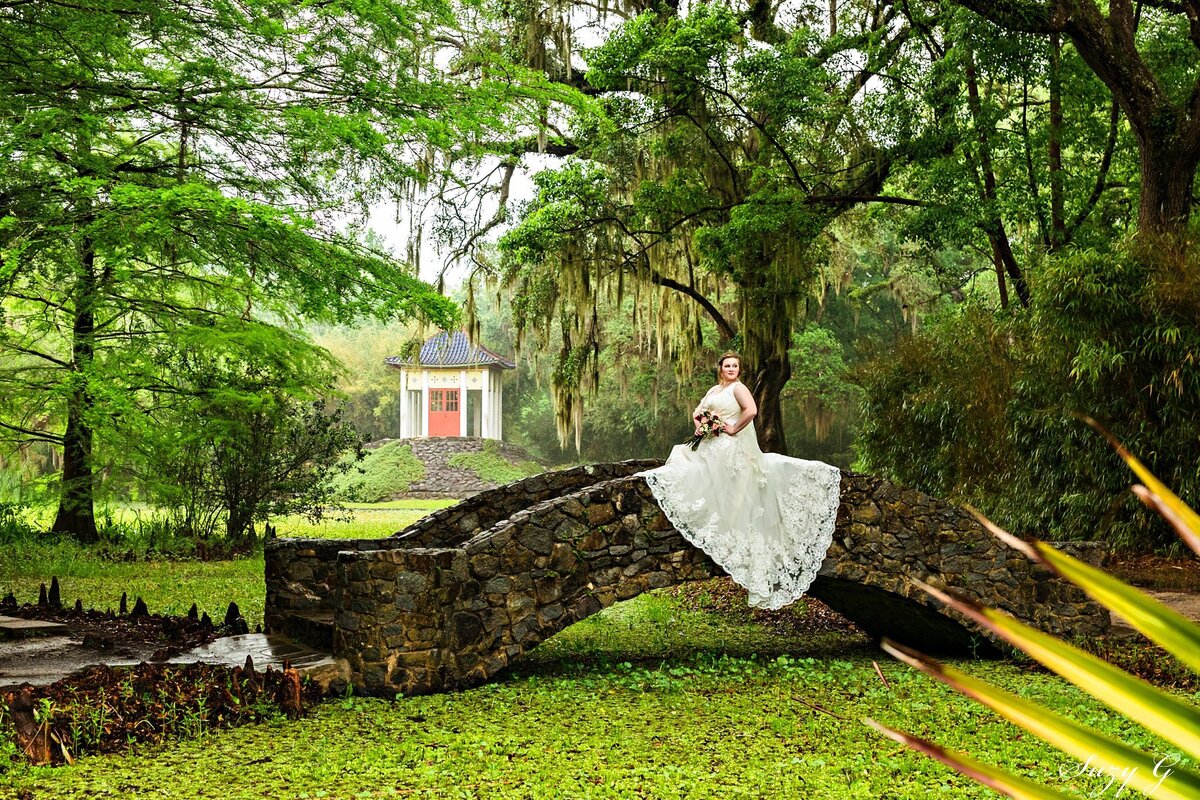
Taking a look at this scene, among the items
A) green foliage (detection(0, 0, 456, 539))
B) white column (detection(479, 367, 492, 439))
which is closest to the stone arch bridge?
green foliage (detection(0, 0, 456, 539))

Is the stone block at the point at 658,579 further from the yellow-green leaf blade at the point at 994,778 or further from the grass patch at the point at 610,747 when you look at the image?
the yellow-green leaf blade at the point at 994,778

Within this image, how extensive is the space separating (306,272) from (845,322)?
21979 millimetres

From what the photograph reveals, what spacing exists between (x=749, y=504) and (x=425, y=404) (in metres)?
28.1

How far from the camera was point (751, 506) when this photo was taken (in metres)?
6.65

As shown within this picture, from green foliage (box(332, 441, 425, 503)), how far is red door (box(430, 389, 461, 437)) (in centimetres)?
319

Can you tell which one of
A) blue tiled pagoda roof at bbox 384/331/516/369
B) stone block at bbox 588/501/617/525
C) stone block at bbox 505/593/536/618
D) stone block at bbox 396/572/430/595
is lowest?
stone block at bbox 505/593/536/618

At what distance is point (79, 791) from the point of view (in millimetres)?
4098

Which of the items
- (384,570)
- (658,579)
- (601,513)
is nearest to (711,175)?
(601,513)

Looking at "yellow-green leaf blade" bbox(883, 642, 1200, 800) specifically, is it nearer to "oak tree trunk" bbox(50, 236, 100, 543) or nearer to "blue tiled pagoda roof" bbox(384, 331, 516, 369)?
"oak tree trunk" bbox(50, 236, 100, 543)

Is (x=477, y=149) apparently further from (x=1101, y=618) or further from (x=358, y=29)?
(x=1101, y=618)

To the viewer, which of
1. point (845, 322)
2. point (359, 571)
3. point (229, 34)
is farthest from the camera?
point (845, 322)

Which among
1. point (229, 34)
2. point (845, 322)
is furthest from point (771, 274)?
point (845, 322)

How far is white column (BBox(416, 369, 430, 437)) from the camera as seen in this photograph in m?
33.9

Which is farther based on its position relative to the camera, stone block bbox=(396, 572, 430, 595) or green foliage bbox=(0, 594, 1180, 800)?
stone block bbox=(396, 572, 430, 595)
